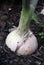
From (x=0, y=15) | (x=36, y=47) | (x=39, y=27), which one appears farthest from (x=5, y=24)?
(x=36, y=47)

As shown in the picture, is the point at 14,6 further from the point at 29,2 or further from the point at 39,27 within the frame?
the point at 29,2

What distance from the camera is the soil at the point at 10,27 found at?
1461 mm

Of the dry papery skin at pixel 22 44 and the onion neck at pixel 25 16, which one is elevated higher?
the onion neck at pixel 25 16

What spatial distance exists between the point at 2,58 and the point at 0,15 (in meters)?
0.52

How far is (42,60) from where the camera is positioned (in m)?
1.47

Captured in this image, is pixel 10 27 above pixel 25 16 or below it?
below

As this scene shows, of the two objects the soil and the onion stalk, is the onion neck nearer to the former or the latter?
the onion stalk

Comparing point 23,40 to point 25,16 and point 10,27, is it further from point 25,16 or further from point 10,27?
point 10,27

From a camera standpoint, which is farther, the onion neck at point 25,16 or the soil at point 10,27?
the soil at point 10,27

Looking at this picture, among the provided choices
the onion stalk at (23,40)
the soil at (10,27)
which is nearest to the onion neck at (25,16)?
the onion stalk at (23,40)

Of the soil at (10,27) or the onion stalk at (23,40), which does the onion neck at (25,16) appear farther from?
Result: the soil at (10,27)

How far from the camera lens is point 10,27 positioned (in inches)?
68.4

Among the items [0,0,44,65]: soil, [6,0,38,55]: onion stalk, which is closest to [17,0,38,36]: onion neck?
[6,0,38,55]: onion stalk

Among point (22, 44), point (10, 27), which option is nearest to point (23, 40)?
point (22, 44)
